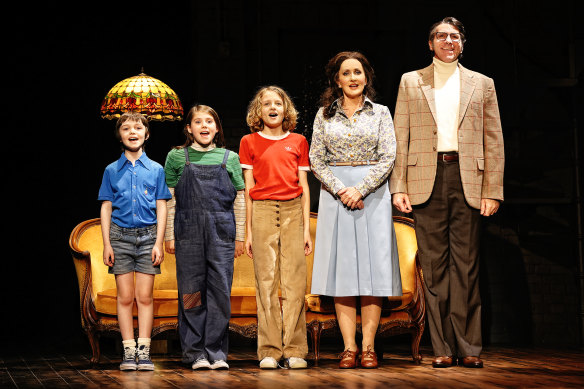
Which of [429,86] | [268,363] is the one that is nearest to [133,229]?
[268,363]

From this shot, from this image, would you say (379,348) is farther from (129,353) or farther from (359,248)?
(129,353)

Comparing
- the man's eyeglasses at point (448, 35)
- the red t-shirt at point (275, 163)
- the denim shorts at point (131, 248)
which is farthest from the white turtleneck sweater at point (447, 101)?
the denim shorts at point (131, 248)

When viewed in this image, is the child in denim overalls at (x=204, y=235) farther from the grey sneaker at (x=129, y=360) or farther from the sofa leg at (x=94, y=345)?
the sofa leg at (x=94, y=345)

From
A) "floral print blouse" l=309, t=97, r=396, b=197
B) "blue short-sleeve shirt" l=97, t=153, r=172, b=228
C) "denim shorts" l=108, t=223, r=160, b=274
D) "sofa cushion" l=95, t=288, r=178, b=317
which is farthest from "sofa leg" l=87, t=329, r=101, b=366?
"floral print blouse" l=309, t=97, r=396, b=197

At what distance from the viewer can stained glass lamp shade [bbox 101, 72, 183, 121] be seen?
232 inches

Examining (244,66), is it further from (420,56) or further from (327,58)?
(420,56)

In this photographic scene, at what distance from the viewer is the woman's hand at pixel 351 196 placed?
4434 mm

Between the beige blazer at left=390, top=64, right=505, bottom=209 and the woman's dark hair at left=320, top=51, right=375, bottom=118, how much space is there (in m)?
0.18

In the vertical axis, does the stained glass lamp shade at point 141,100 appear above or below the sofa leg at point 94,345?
above

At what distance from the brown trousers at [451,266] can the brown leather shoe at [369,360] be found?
1.08 ft

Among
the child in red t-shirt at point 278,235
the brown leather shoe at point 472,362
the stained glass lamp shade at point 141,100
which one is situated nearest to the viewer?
the brown leather shoe at point 472,362

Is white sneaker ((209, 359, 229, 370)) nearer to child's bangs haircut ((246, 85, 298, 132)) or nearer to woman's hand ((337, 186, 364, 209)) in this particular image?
woman's hand ((337, 186, 364, 209))

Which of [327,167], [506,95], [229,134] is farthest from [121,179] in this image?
[506,95]

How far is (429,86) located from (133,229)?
1.77 meters
